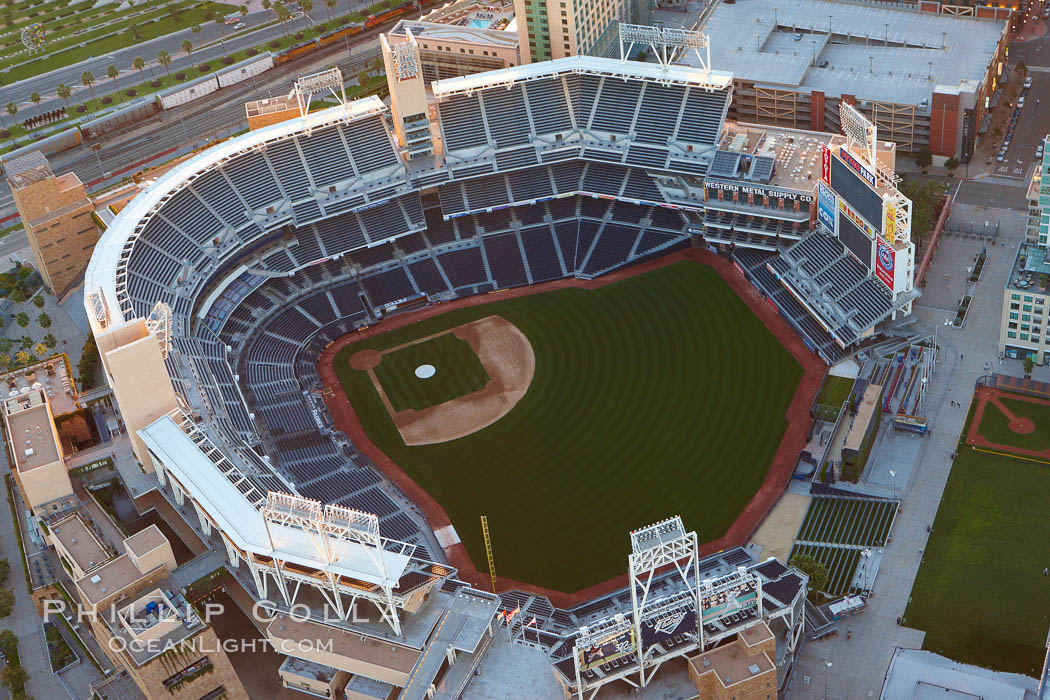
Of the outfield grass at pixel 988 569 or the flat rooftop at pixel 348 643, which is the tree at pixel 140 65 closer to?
the flat rooftop at pixel 348 643

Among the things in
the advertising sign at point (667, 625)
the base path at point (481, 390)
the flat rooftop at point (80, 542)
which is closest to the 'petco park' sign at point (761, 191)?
the base path at point (481, 390)

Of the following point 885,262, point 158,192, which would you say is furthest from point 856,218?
point 158,192

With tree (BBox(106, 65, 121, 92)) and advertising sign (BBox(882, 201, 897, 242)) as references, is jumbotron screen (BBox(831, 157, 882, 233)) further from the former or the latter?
tree (BBox(106, 65, 121, 92))

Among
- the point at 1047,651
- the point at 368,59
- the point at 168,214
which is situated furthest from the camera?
the point at 368,59

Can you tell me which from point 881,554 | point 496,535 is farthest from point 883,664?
point 496,535

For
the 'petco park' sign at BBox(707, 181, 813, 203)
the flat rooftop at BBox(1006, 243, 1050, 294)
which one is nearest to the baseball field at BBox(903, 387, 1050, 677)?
the flat rooftop at BBox(1006, 243, 1050, 294)

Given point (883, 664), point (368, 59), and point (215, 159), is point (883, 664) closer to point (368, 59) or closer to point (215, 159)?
point (215, 159)
